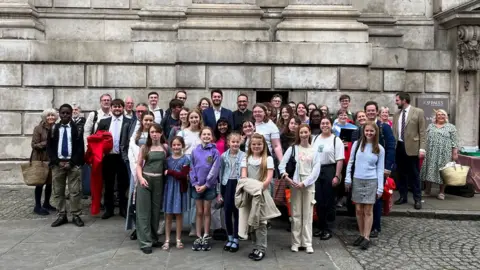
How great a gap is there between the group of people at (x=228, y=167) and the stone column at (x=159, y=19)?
3.20m

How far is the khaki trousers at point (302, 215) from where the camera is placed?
708 cm

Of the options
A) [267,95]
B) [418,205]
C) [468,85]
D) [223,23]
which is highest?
[223,23]

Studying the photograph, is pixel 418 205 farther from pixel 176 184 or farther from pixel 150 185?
pixel 150 185

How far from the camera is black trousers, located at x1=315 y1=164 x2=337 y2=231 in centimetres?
775

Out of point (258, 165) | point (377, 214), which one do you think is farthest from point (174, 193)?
point (377, 214)

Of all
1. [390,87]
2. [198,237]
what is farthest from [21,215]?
[390,87]

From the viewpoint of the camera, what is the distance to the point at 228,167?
7.15 m

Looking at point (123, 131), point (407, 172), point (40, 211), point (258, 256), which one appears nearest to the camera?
point (258, 256)

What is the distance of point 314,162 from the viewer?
7.12m

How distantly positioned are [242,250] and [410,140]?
4456 mm

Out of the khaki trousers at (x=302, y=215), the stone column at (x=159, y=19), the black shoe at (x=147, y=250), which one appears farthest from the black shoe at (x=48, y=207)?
the khaki trousers at (x=302, y=215)

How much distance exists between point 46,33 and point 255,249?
27.9ft

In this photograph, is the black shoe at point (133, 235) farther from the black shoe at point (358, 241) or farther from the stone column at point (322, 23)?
the stone column at point (322, 23)

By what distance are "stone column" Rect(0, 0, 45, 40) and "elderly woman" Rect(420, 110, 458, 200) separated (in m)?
9.18
